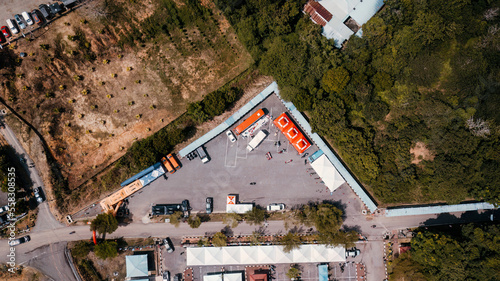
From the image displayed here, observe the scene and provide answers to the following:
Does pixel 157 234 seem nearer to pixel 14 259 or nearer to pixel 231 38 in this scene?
pixel 14 259

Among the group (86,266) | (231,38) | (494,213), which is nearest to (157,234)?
(86,266)

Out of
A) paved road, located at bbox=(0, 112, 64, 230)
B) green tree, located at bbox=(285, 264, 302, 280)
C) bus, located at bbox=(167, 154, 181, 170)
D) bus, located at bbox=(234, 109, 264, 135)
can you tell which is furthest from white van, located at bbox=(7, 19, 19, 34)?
green tree, located at bbox=(285, 264, 302, 280)

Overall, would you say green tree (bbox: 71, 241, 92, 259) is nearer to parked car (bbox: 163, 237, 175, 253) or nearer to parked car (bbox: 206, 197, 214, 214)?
parked car (bbox: 163, 237, 175, 253)

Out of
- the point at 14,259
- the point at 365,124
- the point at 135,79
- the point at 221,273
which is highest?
the point at 135,79

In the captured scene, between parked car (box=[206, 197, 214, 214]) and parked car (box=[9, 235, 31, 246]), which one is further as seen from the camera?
parked car (box=[206, 197, 214, 214])

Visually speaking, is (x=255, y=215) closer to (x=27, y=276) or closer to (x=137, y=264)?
(x=137, y=264)

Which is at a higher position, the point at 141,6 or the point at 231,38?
the point at 141,6

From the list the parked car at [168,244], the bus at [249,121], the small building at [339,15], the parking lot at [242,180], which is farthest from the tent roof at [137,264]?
the small building at [339,15]
